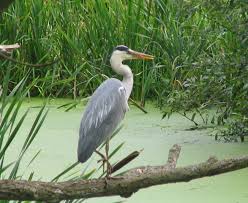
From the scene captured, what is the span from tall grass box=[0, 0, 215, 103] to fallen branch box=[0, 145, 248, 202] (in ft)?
12.1

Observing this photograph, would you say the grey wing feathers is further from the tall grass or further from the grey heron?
the tall grass

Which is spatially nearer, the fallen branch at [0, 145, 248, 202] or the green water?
the fallen branch at [0, 145, 248, 202]

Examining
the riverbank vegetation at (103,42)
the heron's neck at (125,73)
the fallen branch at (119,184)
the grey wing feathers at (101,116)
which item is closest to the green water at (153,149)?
the riverbank vegetation at (103,42)

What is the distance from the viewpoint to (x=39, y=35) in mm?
5578

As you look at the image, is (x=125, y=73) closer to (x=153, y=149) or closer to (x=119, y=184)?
(x=153, y=149)

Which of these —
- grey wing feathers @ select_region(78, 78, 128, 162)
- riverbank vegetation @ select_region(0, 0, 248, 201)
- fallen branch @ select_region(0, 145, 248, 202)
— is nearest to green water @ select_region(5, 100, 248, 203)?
riverbank vegetation @ select_region(0, 0, 248, 201)

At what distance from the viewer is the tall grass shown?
5164 millimetres

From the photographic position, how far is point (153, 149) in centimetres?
418

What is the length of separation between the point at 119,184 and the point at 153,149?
293cm

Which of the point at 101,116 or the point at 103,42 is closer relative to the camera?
the point at 101,116

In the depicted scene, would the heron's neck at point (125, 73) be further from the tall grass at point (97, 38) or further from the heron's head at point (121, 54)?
the tall grass at point (97, 38)

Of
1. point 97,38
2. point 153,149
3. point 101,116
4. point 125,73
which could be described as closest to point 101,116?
point 101,116

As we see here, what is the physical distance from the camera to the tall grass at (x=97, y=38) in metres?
5.16

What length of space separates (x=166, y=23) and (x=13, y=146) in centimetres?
152
